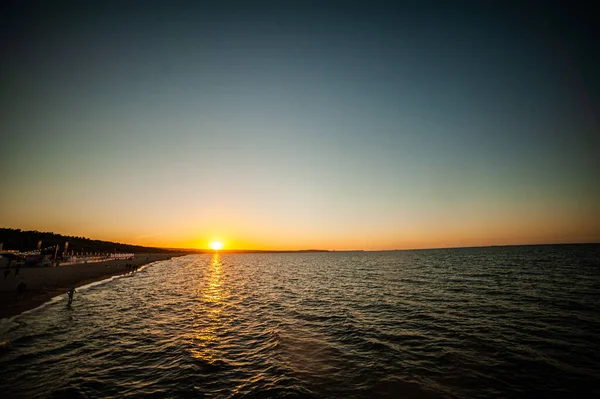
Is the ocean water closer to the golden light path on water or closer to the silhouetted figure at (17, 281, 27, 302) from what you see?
the golden light path on water

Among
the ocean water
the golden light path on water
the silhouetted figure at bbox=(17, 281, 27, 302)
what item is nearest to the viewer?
the ocean water

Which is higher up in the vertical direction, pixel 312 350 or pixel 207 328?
pixel 312 350

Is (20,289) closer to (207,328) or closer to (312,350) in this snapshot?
(207,328)

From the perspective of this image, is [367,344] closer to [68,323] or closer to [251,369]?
[251,369]

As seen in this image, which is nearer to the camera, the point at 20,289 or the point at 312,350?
the point at 312,350

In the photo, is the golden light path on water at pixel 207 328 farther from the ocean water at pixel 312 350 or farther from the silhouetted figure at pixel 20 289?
the silhouetted figure at pixel 20 289

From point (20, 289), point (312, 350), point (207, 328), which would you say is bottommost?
point (207, 328)

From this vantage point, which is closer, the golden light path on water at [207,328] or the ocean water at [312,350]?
the ocean water at [312,350]

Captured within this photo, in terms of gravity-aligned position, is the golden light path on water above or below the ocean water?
below

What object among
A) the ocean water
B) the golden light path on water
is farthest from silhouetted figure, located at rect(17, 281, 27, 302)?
the golden light path on water

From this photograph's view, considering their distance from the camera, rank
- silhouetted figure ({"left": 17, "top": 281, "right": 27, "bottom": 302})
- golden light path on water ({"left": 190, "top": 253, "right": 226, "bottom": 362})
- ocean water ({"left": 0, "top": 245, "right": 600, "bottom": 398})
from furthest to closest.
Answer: silhouetted figure ({"left": 17, "top": 281, "right": 27, "bottom": 302})
golden light path on water ({"left": 190, "top": 253, "right": 226, "bottom": 362})
ocean water ({"left": 0, "top": 245, "right": 600, "bottom": 398})

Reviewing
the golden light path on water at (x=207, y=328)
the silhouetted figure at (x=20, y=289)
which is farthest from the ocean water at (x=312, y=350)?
the silhouetted figure at (x=20, y=289)

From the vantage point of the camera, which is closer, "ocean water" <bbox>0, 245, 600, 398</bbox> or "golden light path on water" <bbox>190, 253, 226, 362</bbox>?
"ocean water" <bbox>0, 245, 600, 398</bbox>

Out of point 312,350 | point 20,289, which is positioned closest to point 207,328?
point 312,350
